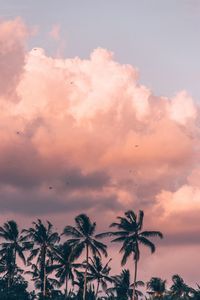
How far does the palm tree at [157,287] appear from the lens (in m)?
103

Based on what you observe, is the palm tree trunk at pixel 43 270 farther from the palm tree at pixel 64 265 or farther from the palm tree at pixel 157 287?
the palm tree at pixel 157 287

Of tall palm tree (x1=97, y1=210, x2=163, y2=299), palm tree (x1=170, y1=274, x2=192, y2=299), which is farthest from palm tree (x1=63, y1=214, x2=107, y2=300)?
palm tree (x1=170, y1=274, x2=192, y2=299)

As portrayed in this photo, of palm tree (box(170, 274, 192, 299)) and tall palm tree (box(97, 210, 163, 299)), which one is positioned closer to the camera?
tall palm tree (box(97, 210, 163, 299))

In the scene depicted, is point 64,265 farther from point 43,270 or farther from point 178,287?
point 178,287

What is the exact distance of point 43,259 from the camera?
346 ft

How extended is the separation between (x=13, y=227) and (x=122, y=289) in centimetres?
2594

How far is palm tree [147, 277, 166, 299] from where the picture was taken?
103m

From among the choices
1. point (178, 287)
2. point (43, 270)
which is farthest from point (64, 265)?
point (178, 287)

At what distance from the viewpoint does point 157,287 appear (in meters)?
103

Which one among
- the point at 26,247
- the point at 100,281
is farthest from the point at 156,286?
the point at 26,247

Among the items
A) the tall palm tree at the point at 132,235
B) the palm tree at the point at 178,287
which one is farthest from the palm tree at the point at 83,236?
the palm tree at the point at 178,287

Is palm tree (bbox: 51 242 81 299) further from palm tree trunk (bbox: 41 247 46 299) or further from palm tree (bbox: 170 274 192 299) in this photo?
palm tree (bbox: 170 274 192 299)

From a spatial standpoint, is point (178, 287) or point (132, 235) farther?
point (178, 287)

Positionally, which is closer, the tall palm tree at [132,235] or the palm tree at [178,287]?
the tall palm tree at [132,235]
